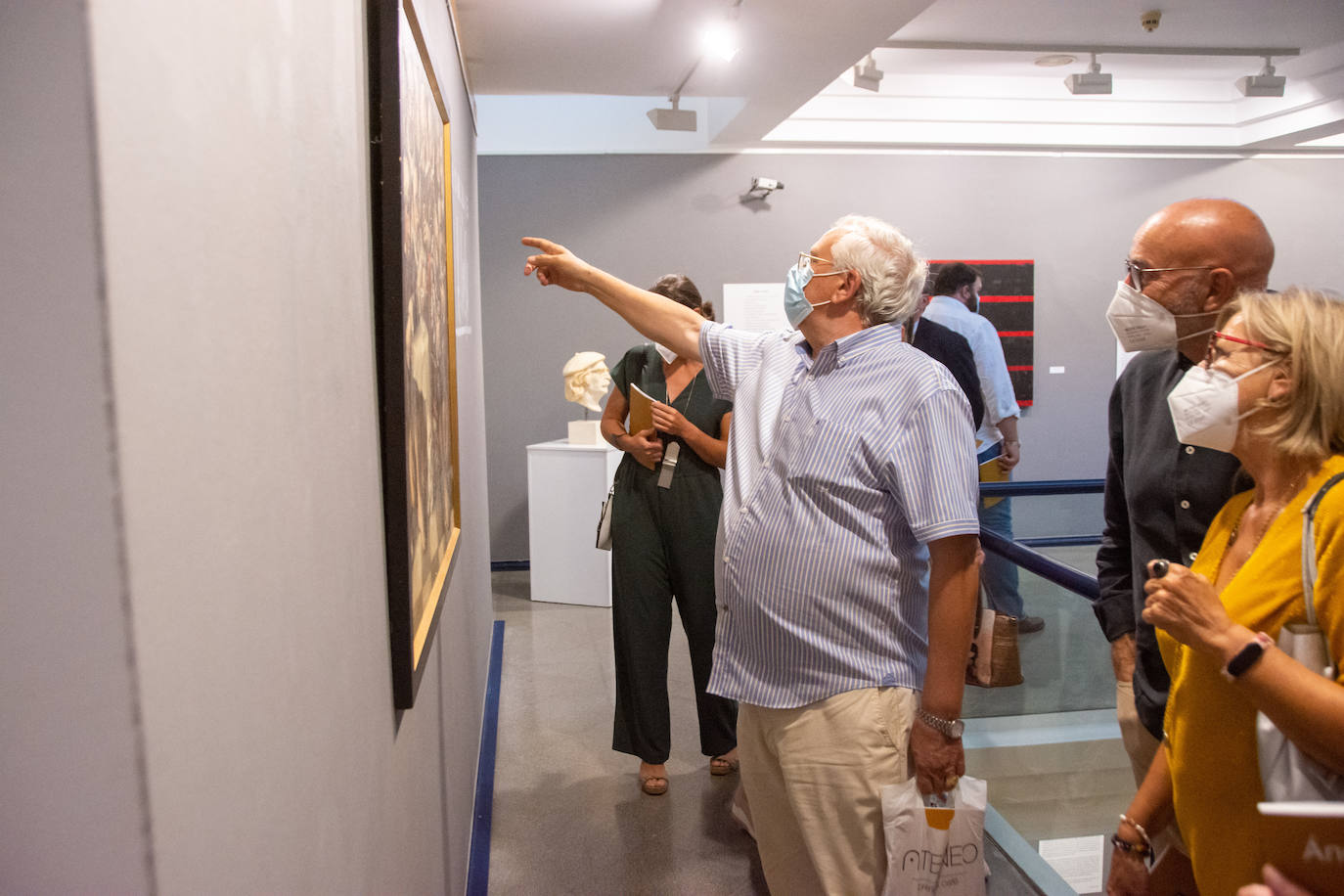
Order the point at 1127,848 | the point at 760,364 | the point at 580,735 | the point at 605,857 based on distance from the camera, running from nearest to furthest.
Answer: the point at 1127,848
the point at 760,364
the point at 605,857
the point at 580,735

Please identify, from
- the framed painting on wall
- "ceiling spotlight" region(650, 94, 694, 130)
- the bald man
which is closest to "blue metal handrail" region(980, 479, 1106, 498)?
the bald man

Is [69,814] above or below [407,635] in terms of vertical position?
above

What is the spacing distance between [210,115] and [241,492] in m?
0.25

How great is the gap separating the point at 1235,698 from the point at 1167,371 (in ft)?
2.30

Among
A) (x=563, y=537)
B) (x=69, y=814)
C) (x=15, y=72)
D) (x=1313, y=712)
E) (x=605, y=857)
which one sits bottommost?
(x=605, y=857)

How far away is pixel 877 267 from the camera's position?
2094mm

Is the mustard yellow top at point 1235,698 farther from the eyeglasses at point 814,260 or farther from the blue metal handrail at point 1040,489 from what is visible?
the blue metal handrail at point 1040,489

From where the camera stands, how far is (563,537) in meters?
6.52

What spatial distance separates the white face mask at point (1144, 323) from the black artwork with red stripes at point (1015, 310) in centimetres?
672

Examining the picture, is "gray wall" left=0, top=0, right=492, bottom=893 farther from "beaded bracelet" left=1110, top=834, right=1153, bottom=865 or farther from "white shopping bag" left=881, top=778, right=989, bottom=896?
"beaded bracelet" left=1110, top=834, right=1153, bottom=865

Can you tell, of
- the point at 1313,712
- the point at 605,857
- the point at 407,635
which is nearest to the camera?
the point at 1313,712

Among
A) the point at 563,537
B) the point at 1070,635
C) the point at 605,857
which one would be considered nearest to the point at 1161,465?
the point at 1070,635

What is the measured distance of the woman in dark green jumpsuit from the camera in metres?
3.43

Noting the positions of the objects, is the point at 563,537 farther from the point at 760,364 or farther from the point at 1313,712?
the point at 1313,712
